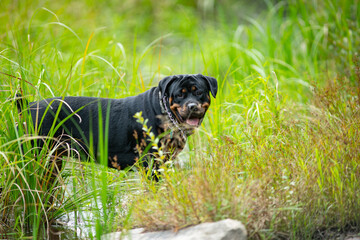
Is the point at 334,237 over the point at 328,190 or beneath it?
beneath

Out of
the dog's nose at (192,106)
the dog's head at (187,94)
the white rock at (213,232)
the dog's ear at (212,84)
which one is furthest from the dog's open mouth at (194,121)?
the white rock at (213,232)

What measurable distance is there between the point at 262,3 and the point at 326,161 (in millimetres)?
8546

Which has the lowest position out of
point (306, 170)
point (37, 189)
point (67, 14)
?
point (37, 189)

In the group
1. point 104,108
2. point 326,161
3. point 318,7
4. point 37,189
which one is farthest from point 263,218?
point 318,7

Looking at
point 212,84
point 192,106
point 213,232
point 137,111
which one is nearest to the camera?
point 213,232

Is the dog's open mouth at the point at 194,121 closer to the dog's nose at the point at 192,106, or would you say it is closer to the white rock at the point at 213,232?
the dog's nose at the point at 192,106

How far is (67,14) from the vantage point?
1041 cm

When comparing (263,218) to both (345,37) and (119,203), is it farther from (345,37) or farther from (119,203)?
(345,37)

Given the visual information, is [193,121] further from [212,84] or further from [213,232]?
[213,232]

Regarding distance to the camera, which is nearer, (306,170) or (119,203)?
(306,170)

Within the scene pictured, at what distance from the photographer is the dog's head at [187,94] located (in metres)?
3.71

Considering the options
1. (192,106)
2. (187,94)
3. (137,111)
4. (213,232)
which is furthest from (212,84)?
(213,232)

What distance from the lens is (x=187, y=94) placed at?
385cm

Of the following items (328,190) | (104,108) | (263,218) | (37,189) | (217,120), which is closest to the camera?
(263,218)
